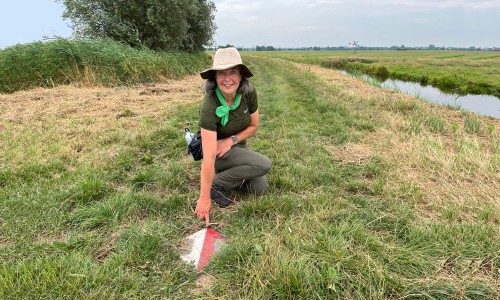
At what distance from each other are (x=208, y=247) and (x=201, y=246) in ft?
0.21

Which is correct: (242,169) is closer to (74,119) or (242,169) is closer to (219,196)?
(219,196)

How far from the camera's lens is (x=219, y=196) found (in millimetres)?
3379

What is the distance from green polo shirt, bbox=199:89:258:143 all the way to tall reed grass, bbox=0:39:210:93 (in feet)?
30.9

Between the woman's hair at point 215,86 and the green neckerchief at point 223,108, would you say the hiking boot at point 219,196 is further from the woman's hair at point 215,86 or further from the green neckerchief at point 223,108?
the woman's hair at point 215,86

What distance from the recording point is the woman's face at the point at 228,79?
2.95 meters

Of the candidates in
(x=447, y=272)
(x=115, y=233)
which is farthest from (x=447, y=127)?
(x=115, y=233)

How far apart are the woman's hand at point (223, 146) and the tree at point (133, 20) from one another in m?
12.6

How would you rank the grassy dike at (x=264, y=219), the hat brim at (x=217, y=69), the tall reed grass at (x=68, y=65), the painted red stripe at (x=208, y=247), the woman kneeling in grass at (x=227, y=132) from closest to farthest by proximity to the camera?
the grassy dike at (x=264, y=219) < the painted red stripe at (x=208, y=247) < the hat brim at (x=217, y=69) < the woman kneeling in grass at (x=227, y=132) < the tall reed grass at (x=68, y=65)

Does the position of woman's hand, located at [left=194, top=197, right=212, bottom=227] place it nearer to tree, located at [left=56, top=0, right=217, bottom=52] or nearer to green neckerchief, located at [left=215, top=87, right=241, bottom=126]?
green neckerchief, located at [left=215, top=87, right=241, bottom=126]

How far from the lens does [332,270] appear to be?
211 centimetres

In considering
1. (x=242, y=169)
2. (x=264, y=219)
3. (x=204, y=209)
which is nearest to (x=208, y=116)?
(x=242, y=169)

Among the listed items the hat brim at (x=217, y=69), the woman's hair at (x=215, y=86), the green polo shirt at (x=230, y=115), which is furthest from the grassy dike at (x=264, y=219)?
the hat brim at (x=217, y=69)

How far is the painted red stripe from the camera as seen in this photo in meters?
2.42

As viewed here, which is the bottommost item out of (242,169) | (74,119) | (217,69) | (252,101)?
(242,169)
